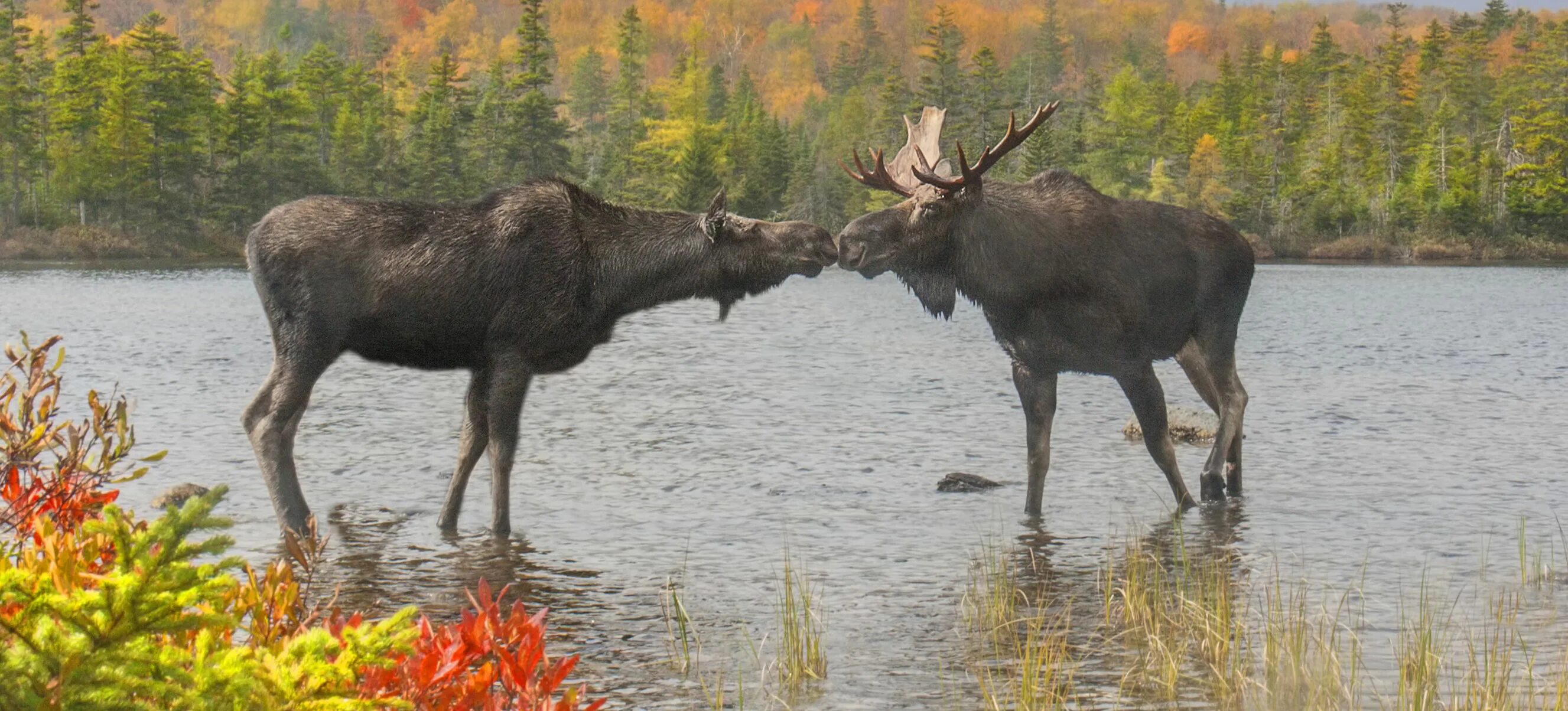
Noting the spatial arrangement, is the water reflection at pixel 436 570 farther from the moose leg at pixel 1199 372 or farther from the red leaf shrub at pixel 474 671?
the moose leg at pixel 1199 372

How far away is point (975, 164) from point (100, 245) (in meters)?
77.2

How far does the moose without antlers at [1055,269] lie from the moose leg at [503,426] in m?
Result: 2.24

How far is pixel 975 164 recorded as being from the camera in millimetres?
10633

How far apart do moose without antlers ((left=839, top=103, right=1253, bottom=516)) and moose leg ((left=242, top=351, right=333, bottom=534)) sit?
3484mm

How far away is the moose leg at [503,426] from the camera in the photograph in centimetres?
1046

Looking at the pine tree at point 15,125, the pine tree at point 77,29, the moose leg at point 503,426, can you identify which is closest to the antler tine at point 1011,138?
the moose leg at point 503,426

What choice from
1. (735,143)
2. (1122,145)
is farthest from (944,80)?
(735,143)

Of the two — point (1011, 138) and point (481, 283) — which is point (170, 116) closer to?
point (481, 283)

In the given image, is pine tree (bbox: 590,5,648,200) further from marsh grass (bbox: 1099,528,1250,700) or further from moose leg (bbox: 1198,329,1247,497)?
marsh grass (bbox: 1099,528,1250,700)

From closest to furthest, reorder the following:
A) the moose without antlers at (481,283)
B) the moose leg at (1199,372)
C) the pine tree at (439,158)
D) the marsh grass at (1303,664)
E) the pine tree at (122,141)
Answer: the marsh grass at (1303,664)
the moose without antlers at (481,283)
the moose leg at (1199,372)
the pine tree at (122,141)
the pine tree at (439,158)

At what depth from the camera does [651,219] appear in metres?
11.0

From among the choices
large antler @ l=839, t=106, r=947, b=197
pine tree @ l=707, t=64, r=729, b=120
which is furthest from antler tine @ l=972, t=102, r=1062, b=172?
pine tree @ l=707, t=64, r=729, b=120

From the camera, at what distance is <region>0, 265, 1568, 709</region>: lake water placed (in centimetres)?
878

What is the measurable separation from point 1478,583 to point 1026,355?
3.18 m
